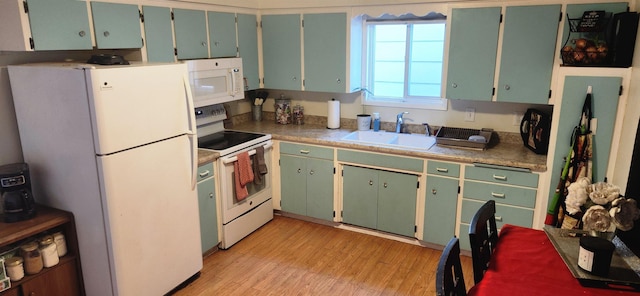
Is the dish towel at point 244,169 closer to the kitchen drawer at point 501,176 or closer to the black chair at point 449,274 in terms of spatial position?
the kitchen drawer at point 501,176

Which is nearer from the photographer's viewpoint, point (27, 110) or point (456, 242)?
point (456, 242)

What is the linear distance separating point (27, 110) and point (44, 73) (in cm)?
32

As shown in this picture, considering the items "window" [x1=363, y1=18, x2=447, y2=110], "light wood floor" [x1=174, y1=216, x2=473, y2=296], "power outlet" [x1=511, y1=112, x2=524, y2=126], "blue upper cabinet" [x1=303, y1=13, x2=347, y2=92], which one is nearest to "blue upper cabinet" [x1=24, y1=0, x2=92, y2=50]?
"light wood floor" [x1=174, y1=216, x2=473, y2=296]

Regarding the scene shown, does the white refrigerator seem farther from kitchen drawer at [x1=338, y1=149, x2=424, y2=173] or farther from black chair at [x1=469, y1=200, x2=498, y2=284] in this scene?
black chair at [x1=469, y1=200, x2=498, y2=284]

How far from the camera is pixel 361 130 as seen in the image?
4082 mm

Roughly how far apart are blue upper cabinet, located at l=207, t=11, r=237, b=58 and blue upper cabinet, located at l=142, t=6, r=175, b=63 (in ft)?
1.42

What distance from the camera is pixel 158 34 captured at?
3.10 metres

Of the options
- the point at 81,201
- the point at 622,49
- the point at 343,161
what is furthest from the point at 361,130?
the point at 81,201

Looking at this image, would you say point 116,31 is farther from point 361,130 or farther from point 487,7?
point 487,7

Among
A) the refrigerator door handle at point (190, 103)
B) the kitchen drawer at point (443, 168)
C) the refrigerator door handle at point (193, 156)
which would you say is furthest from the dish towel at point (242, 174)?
the kitchen drawer at point (443, 168)

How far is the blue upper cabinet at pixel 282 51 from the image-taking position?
401 centimetres

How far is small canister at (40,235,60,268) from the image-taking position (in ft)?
8.14

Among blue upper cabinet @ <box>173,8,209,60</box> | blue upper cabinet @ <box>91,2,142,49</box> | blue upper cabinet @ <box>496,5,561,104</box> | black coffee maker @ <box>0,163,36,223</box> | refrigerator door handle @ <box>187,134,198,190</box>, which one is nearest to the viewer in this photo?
black coffee maker @ <box>0,163,36,223</box>

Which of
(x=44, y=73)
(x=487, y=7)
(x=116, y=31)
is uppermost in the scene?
(x=487, y=7)
